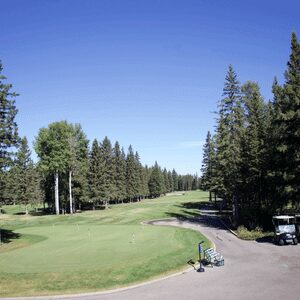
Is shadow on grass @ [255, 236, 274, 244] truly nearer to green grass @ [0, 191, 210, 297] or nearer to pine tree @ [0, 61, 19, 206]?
green grass @ [0, 191, 210, 297]

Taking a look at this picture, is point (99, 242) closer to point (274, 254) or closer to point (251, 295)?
point (274, 254)

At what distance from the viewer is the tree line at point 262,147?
35.6 metres

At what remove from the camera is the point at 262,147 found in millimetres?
46688

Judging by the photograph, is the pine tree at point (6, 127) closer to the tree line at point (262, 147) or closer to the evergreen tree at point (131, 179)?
the tree line at point (262, 147)

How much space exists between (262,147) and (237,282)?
29318 millimetres

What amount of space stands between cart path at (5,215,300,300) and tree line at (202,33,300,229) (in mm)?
10475

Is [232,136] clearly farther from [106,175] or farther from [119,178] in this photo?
[119,178]

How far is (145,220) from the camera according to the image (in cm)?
5691

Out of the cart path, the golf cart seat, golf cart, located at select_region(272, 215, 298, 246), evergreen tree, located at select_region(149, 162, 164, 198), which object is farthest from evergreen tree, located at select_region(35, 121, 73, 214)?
evergreen tree, located at select_region(149, 162, 164, 198)

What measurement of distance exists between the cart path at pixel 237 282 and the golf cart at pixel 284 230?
7.00 ft

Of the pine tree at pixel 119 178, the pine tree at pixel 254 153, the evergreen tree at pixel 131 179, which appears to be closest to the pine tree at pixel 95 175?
the pine tree at pixel 119 178

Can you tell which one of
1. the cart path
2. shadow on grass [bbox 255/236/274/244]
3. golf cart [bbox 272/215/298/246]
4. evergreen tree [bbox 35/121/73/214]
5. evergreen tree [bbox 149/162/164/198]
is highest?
evergreen tree [bbox 35/121/73/214]

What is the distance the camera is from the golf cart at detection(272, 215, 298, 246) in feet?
98.0

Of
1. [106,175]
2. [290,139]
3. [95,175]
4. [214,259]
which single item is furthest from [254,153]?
[106,175]
